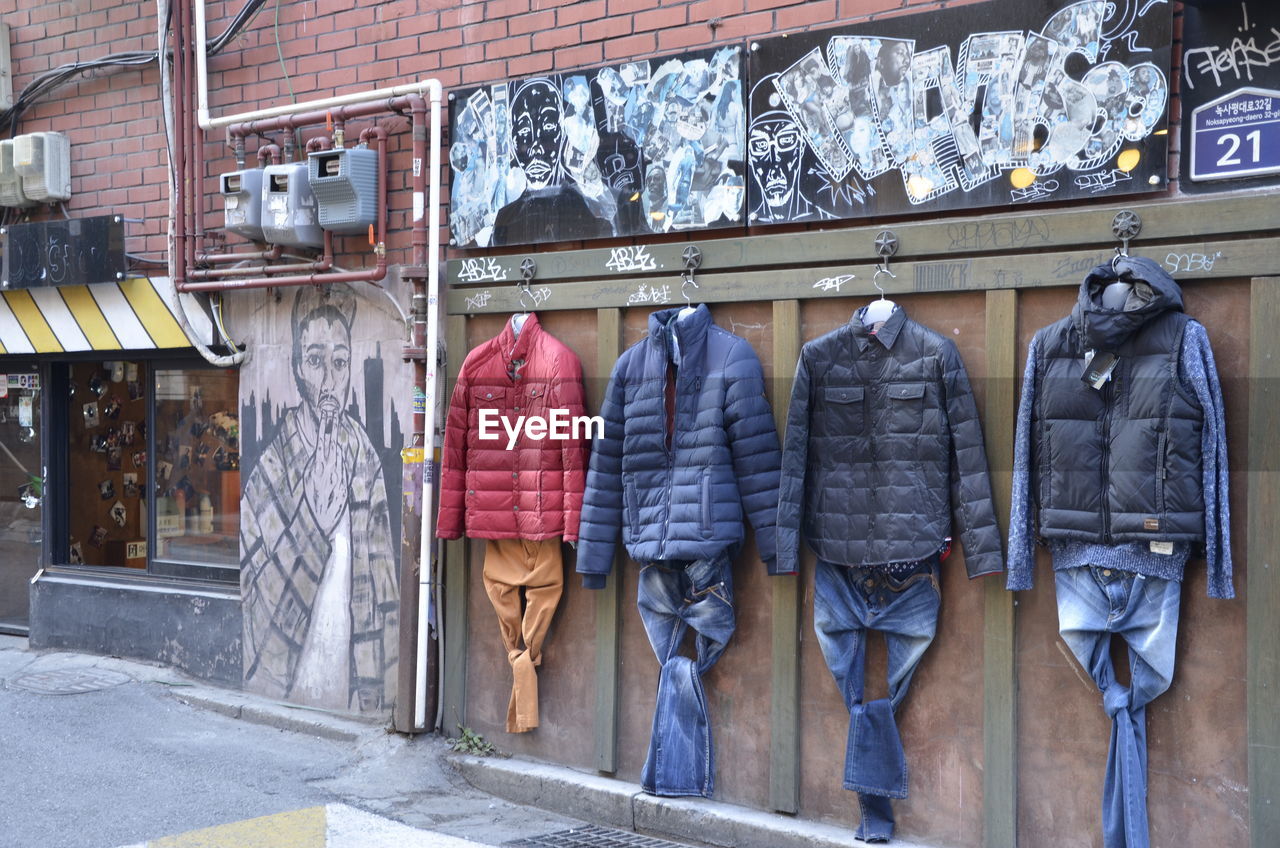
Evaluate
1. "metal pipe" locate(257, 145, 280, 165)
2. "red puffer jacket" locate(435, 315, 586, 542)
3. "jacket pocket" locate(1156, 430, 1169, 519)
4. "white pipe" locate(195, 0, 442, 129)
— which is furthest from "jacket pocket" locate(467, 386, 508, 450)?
"jacket pocket" locate(1156, 430, 1169, 519)

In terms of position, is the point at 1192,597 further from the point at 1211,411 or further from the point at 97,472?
the point at 97,472

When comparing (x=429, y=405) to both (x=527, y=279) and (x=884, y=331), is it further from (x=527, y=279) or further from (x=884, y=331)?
(x=884, y=331)

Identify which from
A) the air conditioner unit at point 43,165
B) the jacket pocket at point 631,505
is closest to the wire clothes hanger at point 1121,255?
the jacket pocket at point 631,505

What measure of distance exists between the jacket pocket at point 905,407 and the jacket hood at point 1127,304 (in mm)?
713

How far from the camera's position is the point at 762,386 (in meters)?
5.62

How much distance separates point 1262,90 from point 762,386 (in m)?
2.30

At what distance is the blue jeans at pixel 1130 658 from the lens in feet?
15.0

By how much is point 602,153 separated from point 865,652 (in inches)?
109

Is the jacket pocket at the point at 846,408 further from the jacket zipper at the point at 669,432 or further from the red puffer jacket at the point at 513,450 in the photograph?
the red puffer jacket at the point at 513,450

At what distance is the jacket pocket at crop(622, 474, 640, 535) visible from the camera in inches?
230

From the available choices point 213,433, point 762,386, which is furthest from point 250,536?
point 762,386

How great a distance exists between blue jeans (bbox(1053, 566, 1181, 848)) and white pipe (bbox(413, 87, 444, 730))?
11.3ft

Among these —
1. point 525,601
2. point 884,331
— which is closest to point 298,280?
point 525,601

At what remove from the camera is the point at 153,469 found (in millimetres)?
8539
